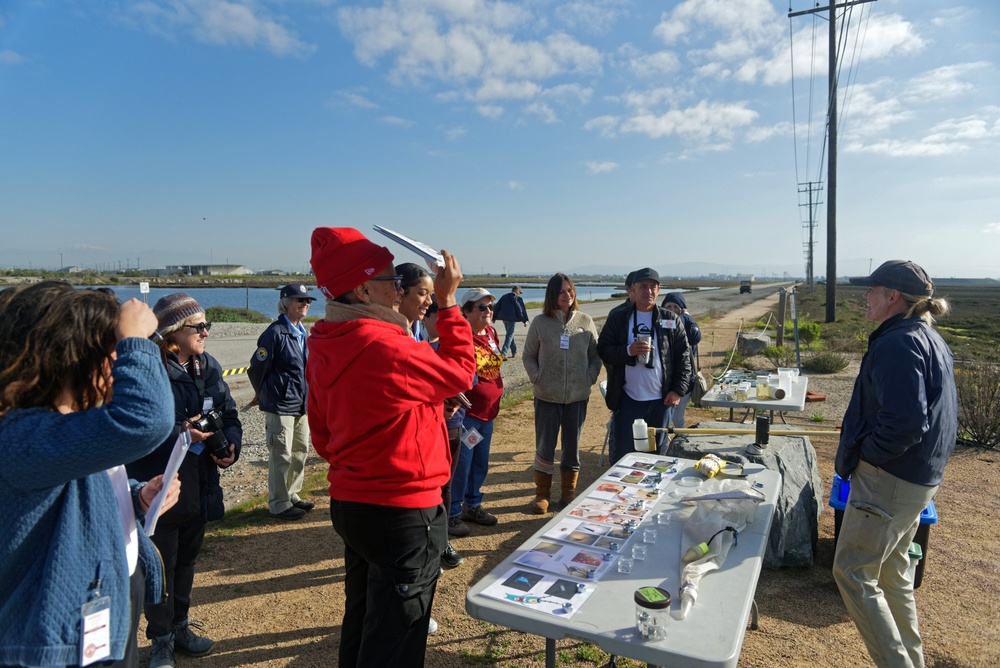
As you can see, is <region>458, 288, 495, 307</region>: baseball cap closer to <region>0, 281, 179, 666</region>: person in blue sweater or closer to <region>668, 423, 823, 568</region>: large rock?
<region>668, 423, 823, 568</region>: large rock

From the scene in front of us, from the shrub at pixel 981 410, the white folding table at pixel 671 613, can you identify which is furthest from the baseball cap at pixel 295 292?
the shrub at pixel 981 410

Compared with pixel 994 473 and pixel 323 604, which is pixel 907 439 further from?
pixel 994 473

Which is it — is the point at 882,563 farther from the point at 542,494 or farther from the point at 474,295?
the point at 474,295

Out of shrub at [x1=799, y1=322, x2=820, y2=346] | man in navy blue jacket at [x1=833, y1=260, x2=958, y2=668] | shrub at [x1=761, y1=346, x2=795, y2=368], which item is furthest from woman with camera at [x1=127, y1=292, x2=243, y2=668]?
shrub at [x1=799, y1=322, x2=820, y2=346]

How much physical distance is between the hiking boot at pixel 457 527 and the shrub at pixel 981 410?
6.03m

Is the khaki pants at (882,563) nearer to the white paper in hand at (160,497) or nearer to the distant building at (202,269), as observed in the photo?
the white paper in hand at (160,497)

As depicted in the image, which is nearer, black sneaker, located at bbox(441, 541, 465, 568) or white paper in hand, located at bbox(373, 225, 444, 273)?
white paper in hand, located at bbox(373, 225, 444, 273)

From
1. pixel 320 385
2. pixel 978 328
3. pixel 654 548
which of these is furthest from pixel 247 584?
pixel 978 328

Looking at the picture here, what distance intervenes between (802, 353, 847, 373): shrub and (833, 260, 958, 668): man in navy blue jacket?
33.8 ft

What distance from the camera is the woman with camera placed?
2.76 metres

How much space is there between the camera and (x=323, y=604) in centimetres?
350

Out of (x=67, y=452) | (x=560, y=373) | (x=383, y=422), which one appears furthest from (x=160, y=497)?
(x=560, y=373)

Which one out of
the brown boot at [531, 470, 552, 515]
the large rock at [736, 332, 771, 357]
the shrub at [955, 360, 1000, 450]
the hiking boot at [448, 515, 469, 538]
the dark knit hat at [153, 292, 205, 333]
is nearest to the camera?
the dark knit hat at [153, 292, 205, 333]

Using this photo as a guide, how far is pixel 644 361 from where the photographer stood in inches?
177
